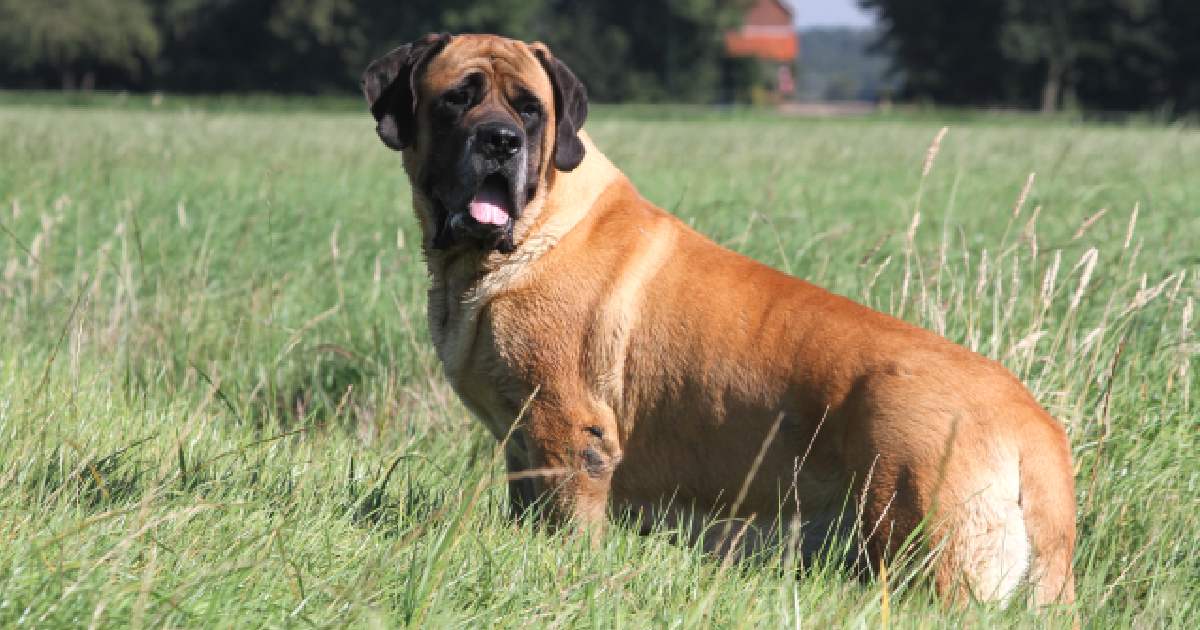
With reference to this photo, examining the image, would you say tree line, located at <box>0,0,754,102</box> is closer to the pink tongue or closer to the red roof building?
the red roof building

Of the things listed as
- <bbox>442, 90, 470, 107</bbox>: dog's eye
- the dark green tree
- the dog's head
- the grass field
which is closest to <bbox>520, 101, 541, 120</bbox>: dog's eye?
the dog's head

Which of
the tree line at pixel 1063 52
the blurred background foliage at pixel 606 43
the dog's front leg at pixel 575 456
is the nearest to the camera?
the dog's front leg at pixel 575 456

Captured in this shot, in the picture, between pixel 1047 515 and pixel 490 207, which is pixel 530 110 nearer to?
pixel 490 207

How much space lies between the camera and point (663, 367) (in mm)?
3332

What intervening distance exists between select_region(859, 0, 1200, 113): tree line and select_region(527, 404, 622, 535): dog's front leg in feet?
187

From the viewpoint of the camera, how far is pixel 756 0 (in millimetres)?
77625

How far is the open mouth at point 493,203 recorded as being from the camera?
3.36m

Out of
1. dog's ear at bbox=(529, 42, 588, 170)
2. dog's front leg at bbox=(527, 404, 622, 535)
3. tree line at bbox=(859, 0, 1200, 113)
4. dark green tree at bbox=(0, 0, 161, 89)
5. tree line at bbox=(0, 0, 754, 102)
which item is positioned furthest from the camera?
tree line at bbox=(0, 0, 754, 102)

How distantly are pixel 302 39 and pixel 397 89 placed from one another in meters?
64.0

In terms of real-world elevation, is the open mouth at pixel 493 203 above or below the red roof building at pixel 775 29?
below

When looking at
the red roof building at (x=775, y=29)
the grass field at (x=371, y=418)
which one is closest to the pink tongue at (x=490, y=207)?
the grass field at (x=371, y=418)

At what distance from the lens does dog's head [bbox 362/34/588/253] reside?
3.35 m

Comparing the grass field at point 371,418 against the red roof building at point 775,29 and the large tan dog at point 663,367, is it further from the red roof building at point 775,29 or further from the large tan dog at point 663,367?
the red roof building at point 775,29

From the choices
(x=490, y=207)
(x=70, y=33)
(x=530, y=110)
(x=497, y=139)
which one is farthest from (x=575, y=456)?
(x=70, y=33)
